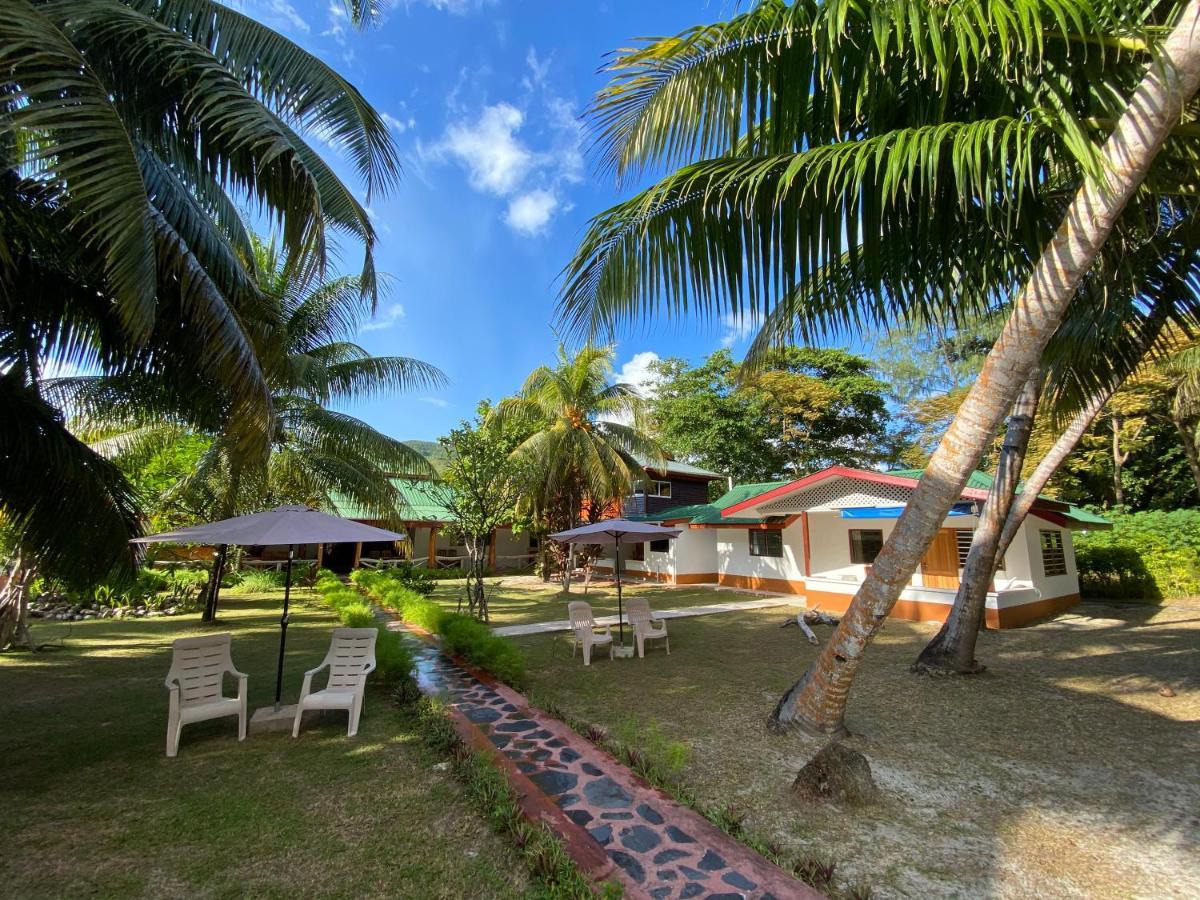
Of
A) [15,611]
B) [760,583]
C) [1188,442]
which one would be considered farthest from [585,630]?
[1188,442]

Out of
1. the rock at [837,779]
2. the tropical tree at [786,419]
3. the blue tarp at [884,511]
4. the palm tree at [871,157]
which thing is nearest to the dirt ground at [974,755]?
the rock at [837,779]

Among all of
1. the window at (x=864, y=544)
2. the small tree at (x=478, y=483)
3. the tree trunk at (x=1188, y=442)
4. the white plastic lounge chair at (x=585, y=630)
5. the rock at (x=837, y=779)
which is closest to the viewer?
the rock at (x=837, y=779)

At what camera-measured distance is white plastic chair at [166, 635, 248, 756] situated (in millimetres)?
5262

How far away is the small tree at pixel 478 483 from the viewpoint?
1284cm

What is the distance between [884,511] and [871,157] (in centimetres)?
1027

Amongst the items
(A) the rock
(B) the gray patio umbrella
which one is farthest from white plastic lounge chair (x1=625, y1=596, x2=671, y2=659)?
(A) the rock

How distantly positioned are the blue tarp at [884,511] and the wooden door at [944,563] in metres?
0.81

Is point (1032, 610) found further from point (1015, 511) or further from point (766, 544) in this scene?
point (766, 544)

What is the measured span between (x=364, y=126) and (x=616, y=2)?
2383 mm

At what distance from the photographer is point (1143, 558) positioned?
611 inches

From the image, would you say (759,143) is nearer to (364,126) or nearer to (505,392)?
(364,126)

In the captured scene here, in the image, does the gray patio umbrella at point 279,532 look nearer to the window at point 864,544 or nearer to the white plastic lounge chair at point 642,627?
the white plastic lounge chair at point 642,627

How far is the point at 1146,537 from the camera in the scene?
1566cm

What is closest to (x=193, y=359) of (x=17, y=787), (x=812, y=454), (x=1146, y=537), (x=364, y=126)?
(x=364, y=126)
